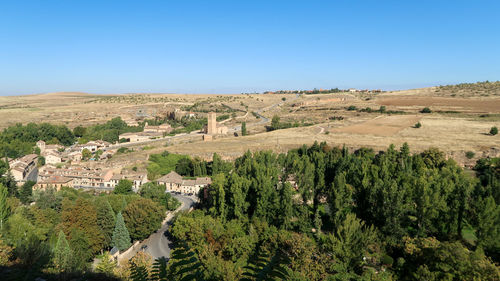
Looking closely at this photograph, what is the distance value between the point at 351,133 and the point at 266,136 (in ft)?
54.3

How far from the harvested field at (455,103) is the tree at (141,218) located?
7137 cm

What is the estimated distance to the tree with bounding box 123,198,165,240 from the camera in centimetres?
2812

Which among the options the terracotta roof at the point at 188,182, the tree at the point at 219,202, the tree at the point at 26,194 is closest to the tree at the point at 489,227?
the tree at the point at 219,202

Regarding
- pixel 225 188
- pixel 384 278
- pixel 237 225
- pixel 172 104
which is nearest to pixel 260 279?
pixel 384 278

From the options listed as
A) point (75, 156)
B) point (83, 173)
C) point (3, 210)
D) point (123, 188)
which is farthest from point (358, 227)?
point (75, 156)

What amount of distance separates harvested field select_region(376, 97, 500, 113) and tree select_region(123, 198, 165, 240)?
Result: 71.4 meters

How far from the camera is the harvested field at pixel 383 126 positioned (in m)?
59.3

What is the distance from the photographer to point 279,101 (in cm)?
13700

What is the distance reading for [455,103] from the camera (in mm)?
77938

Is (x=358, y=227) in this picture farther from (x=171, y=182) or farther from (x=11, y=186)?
(x=11, y=186)

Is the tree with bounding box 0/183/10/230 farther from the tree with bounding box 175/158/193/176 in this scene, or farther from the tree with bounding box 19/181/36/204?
the tree with bounding box 175/158/193/176

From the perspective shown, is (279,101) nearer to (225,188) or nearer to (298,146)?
(298,146)

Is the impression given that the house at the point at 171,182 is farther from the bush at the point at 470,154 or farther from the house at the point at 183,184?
the bush at the point at 470,154

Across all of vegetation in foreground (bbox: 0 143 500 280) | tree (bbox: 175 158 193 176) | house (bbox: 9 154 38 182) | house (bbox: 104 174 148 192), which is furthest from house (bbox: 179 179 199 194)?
house (bbox: 9 154 38 182)
